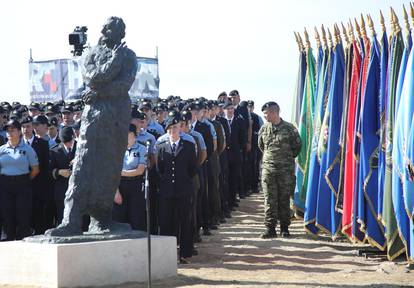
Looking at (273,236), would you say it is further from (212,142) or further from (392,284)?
(392,284)

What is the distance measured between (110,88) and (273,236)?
224 inches

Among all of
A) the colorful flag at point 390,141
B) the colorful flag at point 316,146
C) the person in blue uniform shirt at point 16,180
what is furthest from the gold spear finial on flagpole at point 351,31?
the person in blue uniform shirt at point 16,180

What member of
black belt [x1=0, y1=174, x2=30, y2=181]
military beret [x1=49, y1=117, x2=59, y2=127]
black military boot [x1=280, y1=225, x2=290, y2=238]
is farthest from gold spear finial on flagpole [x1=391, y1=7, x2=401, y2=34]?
military beret [x1=49, y1=117, x2=59, y2=127]

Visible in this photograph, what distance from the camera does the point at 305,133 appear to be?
16.5 meters

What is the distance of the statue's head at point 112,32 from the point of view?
1109cm

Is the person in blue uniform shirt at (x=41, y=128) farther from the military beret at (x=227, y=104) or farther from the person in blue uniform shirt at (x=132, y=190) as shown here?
the military beret at (x=227, y=104)

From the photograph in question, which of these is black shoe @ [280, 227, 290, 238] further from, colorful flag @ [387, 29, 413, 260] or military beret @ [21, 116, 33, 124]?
military beret @ [21, 116, 33, 124]

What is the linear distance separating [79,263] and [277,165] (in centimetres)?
583

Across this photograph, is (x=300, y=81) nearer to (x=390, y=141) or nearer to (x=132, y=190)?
(x=390, y=141)

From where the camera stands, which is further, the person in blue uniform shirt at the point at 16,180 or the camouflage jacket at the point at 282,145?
the camouflage jacket at the point at 282,145

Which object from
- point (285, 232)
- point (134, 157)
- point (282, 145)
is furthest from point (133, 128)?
point (285, 232)

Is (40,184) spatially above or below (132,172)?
below

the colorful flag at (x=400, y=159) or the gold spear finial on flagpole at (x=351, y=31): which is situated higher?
the gold spear finial on flagpole at (x=351, y=31)

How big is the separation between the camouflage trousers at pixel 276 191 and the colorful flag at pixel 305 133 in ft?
2.12
